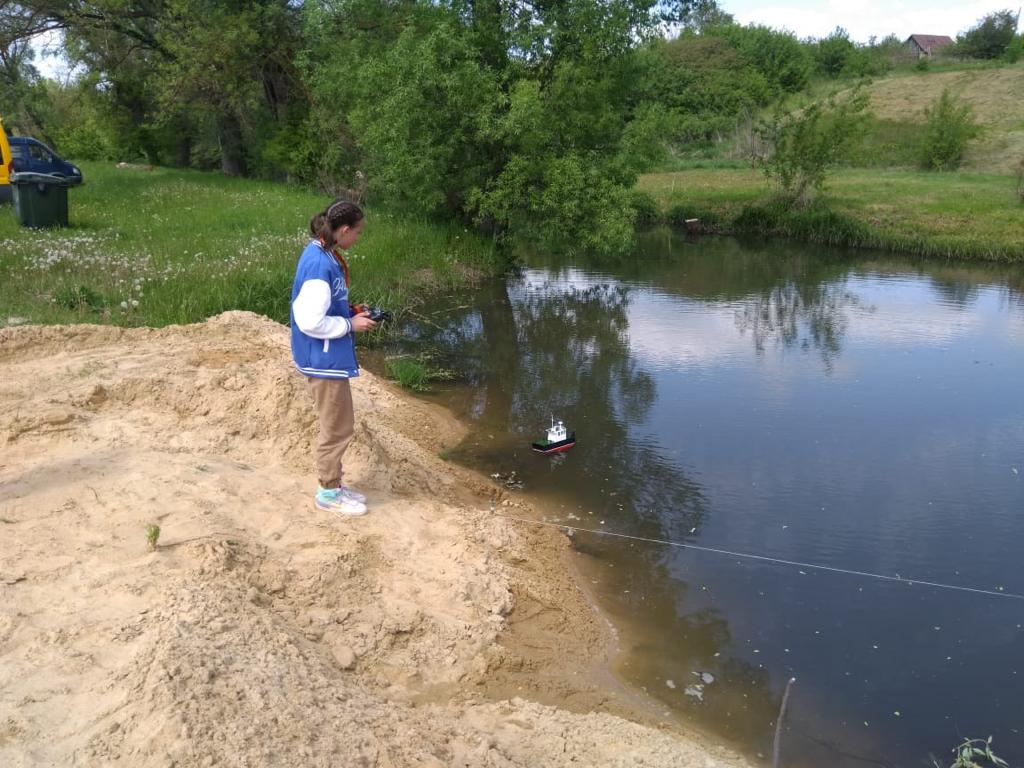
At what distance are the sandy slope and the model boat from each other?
3.69 ft

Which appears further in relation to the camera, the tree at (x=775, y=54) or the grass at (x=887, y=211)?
the tree at (x=775, y=54)

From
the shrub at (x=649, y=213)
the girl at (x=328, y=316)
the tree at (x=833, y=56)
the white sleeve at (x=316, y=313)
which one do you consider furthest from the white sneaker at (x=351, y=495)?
the tree at (x=833, y=56)

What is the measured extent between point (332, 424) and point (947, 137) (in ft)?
104

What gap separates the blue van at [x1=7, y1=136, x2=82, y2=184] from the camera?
70.0 ft

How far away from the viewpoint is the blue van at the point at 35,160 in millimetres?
21328

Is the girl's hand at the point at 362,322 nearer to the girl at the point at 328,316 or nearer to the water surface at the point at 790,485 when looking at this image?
the girl at the point at 328,316

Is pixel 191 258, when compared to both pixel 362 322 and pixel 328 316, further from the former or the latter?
pixel 362 322

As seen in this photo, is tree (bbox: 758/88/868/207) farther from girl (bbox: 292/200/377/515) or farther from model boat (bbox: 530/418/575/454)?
girl (bbox: 292/200/377/515)

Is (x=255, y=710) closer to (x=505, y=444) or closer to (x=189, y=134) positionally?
(x=505, y=444)

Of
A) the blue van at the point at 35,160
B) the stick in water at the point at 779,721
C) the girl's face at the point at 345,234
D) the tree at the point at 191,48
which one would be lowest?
the stick in water at the point at 779,721

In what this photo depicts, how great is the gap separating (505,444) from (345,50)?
14917mm

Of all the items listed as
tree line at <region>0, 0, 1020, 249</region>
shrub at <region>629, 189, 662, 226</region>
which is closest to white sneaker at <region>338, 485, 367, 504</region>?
tree line at <region>0, 0, 1020, 249</region>

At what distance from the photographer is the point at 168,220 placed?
58.6ft

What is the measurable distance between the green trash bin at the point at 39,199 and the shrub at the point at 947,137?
2868 centimetres
